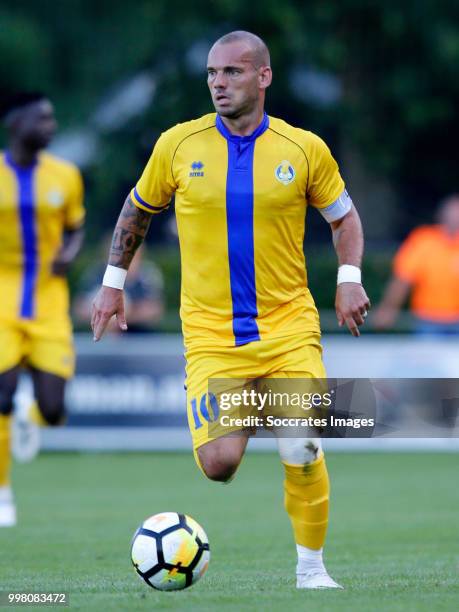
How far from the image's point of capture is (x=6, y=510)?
1022cm

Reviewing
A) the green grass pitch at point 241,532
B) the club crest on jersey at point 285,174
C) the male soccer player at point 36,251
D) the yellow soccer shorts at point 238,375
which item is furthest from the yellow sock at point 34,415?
the club crest on jersey at point 285,174

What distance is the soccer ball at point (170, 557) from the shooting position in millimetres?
6750

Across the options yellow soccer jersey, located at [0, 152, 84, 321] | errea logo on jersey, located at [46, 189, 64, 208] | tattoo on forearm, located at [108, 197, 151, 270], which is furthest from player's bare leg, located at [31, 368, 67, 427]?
tattoo on forearm, located at [108, 197, 151, 270]

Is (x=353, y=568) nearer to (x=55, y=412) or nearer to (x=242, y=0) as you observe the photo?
(x=55, y=412)

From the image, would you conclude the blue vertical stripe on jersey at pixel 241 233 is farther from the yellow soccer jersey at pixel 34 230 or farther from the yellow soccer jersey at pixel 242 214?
the yellow soccer jersey at pixel 34 230

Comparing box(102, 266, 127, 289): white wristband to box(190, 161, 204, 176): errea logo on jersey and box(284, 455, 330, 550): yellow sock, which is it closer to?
box(190, 161, 204, 176): errea logo on jersey

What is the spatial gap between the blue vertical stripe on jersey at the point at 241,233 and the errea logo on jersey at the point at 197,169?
0.12 metres

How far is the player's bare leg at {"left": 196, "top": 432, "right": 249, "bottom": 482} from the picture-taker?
691 centimetres

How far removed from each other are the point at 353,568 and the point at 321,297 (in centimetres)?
1656

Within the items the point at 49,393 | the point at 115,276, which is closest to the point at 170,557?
the point at 115,276

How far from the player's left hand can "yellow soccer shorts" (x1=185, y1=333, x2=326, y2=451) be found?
0.25 m

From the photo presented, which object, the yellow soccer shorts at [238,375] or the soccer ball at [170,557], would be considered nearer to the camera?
the soccer ball at [170,557]

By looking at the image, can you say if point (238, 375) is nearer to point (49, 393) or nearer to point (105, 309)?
point (105, 309)

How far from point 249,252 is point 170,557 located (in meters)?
1.43
